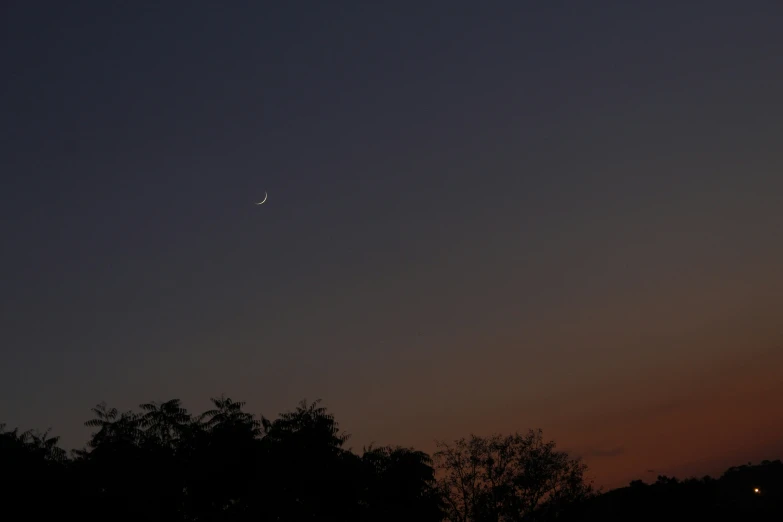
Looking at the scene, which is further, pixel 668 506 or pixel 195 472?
pixel 668 506

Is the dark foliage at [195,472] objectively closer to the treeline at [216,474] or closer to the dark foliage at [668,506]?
the treeline at [216,474]

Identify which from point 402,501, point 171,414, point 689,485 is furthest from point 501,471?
point 171,414

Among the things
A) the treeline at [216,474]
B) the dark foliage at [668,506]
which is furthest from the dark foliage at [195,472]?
the dark foliage at [668,506]

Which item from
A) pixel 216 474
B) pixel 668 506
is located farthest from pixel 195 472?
pixel 668 506


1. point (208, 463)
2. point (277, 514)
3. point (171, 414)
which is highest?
point (171, 414)

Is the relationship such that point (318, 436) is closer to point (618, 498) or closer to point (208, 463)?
point (208, 463)

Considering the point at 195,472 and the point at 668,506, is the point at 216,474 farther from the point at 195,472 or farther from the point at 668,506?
the point at 668,506

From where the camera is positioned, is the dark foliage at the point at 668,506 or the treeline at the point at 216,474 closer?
the treeline at the point at 216,474

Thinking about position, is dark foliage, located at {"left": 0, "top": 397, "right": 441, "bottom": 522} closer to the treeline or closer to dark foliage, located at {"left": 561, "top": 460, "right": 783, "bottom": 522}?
the treeline

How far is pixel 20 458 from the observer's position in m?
28.3

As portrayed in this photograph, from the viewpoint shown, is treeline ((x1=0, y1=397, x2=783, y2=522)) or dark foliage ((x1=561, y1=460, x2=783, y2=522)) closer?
treeline ((x1=0, y1=397, x2=783, y2=522))

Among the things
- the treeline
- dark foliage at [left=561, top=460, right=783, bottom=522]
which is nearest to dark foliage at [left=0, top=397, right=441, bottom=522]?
the treeline

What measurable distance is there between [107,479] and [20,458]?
4015mm

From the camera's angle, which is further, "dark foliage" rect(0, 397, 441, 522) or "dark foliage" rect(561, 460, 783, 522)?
"dark foliage" rect(561, 460, 783, 522)
